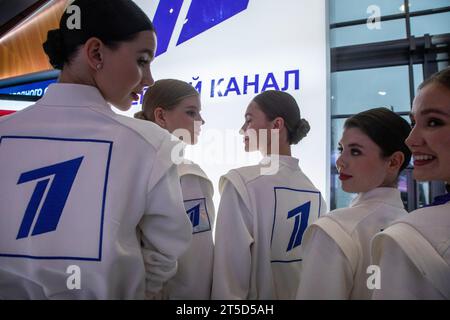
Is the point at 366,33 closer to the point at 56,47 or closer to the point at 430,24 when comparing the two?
the point at 430,24

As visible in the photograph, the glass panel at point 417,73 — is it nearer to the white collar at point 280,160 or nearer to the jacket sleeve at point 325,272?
the white collar at point 280,160

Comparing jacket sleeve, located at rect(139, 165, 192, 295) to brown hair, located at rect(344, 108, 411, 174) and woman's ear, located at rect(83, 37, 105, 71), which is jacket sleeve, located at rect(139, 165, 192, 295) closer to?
woman's ear, located at rect(83, 37, 105, 71)

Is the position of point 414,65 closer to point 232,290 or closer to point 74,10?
point 232,290

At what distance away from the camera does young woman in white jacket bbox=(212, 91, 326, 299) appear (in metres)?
1.19

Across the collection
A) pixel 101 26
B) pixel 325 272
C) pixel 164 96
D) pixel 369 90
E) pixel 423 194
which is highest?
pixel 369 90

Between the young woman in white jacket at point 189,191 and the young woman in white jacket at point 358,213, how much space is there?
428 millimetres

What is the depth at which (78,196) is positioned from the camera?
66cm

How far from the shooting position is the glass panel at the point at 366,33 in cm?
→ 283

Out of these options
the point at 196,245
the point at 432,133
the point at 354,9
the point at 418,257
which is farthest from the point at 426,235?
the point at 354,9

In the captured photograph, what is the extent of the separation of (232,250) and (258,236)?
12 cm

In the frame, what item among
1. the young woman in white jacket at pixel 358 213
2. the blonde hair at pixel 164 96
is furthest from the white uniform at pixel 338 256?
the blonde hair at pixel 164 96

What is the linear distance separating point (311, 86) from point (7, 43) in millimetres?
3600

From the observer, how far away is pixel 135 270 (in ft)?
2.31
